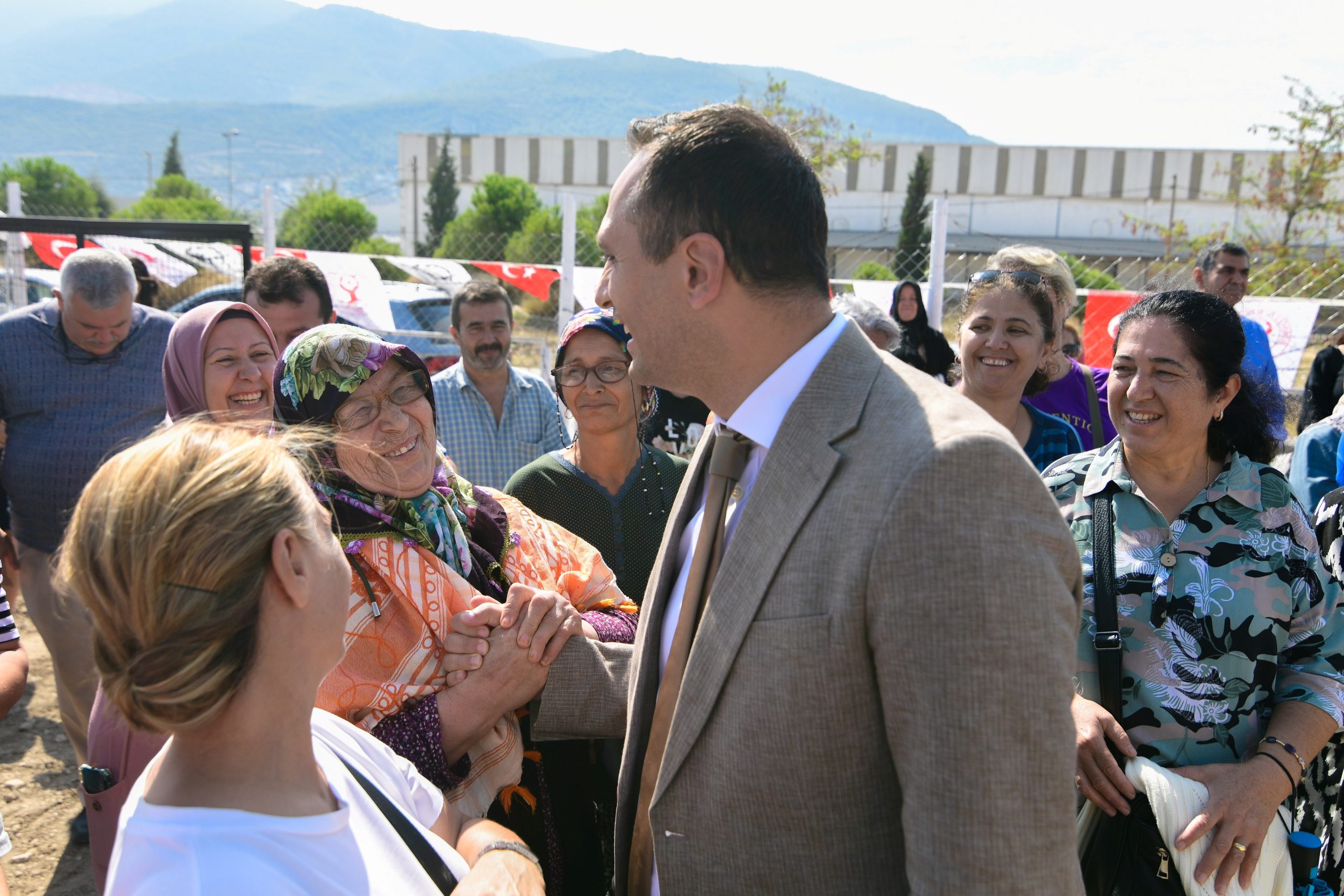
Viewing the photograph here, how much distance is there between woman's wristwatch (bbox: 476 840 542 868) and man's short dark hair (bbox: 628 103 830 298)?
1108 millimetres

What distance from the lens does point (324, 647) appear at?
1.40 meters

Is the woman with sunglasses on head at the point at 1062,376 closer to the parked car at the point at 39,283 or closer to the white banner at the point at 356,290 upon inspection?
the white banner at the point at 356,290

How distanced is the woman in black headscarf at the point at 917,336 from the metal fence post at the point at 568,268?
2.26 m

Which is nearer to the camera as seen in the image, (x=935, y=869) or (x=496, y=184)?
(x=935, y=869)

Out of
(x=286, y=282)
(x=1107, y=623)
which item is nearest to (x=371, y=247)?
(x=286, y=282)

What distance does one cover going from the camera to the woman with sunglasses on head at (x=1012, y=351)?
3.35 meters

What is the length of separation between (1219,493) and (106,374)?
4.41 meters

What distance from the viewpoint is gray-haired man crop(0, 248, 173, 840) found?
409cm

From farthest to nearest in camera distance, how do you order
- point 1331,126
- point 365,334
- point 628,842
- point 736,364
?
point 1331,126, point 365,334, point 628,842, point 736,364

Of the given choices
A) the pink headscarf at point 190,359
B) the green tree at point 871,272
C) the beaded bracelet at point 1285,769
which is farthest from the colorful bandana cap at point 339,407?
the green tree at point 871,272

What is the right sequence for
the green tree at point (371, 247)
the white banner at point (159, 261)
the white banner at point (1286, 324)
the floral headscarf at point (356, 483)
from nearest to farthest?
the floral headscarf at point (356, 483)
the white banner at point (1286, 324)
the white banner at point (159, 261)
the green tree at point (371, 247)


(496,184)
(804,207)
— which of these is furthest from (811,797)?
(496,184)

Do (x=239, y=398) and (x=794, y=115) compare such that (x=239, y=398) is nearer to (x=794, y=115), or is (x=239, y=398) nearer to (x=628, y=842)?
(x=628, y=842)

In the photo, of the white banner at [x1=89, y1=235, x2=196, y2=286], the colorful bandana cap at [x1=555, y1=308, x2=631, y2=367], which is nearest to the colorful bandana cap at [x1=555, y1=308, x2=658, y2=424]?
the colorful bandana cap at [x1=555, y1=308, x2=631, y2=367]
